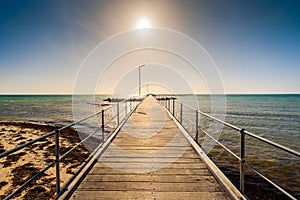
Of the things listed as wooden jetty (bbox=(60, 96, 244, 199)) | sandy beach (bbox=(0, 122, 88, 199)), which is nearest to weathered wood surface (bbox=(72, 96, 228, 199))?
wooden jetty (bbox=(60, 96, 244, 199))

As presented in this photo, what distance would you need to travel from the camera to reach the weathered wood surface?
347 cm

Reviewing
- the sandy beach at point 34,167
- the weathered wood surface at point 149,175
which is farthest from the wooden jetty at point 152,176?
the sandy beach at point 34,167

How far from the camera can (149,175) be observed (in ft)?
13.9

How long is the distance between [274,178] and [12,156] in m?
9.04

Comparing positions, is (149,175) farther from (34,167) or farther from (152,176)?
(34,167)

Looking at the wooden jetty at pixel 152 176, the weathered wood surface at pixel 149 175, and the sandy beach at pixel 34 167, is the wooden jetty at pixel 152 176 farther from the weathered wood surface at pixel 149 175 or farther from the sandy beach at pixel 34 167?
the sandy beach at pixel 34 167

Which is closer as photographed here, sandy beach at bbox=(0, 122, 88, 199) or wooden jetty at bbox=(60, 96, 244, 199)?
wooden jetty at bbox=(60, 96, 244, 199)

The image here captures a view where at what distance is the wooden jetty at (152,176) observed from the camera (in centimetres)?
346

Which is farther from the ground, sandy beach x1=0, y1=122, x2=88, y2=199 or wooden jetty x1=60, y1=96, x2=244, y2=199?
wooden jetty x1=60, y1=96, x2=244, y2=199

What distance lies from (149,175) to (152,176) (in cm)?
7

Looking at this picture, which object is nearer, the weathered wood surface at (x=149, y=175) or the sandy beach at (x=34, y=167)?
the weathered wood surface at (x=149, y=175)

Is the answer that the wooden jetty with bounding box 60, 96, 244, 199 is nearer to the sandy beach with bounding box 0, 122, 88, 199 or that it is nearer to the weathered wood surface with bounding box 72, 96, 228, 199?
the weathered wood surface with bounding box 72, 96, 228, 199

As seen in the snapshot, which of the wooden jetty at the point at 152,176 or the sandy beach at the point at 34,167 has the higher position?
the wooden jetty at the point at 152,176

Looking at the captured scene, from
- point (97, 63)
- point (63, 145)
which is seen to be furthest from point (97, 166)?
point (97, 63)
